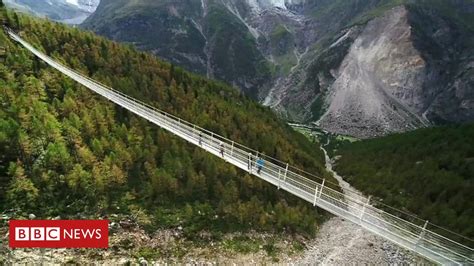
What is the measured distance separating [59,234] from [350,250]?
2731cm

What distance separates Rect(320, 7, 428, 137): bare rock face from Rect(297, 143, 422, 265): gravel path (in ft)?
384

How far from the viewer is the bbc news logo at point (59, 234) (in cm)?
2642

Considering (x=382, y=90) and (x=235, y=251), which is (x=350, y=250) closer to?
(x=235, y=251)

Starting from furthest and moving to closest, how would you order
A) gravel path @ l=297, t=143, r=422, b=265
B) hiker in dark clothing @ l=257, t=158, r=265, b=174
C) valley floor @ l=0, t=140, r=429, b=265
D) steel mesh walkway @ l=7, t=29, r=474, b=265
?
1. gravel path @ l=297, t=143, r=422, b=265
2. hiker in dark clothing @ l=257, t=158, r=265, b=174
3. valley floor @ l=0, t=140, r=429, b=265
4. steel mesh walkway @ l=7, t=29, r=474, b=265

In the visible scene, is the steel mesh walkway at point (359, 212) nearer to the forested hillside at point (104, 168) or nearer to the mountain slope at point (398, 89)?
the forested hillside at point (104, 168)

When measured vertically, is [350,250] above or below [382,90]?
above

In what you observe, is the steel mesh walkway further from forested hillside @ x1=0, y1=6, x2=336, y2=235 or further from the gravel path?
the gravel path

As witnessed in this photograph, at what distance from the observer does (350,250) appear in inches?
1467

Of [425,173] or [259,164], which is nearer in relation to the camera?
[259,164]

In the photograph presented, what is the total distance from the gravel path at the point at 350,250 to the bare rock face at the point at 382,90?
11700 centimetres

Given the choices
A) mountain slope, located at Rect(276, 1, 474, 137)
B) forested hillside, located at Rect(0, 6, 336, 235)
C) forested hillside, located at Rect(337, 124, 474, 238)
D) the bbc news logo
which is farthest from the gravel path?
mountain slope, located at Rect(276, 1, 474, 137)

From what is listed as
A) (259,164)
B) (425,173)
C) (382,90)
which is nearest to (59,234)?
(259,164)

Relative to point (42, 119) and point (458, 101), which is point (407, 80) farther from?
point (42, 119)

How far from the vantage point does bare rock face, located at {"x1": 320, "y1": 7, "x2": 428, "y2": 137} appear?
159375 millimetres
